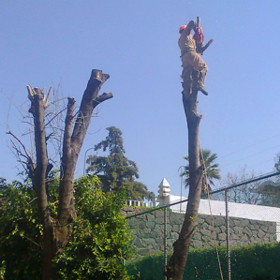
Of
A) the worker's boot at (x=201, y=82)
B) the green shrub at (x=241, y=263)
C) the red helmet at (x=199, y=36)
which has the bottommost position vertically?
the green shrub at (x=241, y=263)


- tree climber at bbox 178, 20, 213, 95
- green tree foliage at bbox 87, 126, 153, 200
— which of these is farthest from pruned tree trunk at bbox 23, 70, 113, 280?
green tree foliage at bbox 87, 126, 153, 200

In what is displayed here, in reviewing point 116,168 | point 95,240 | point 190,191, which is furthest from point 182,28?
point 116,168

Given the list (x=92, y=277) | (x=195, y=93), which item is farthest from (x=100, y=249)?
(x=195, y=93)

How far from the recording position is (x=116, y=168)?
31953 mm

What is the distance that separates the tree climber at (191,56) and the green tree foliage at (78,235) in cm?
228

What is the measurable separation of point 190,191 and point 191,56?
7.18 ft

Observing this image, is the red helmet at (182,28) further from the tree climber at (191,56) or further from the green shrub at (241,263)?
the green shrub at (241,263)

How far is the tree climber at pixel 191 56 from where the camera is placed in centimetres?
673

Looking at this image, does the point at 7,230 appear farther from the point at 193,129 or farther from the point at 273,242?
the point at 273,242

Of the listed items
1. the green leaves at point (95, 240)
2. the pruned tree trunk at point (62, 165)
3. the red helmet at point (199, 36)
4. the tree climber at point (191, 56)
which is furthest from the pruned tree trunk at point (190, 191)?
the pruned tree trunk at point (62, 165)

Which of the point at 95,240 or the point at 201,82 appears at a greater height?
the point at 201,82

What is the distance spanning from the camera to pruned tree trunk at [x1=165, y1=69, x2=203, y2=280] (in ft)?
19.6

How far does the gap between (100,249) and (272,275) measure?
2.56 m

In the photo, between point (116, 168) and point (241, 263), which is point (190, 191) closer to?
point (241, 263)
